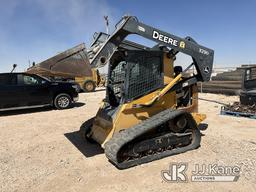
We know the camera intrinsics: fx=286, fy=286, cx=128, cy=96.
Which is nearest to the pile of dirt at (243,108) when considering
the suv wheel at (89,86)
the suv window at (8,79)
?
the suv window at (8,79)

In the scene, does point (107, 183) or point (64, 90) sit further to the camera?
point (64, 90)

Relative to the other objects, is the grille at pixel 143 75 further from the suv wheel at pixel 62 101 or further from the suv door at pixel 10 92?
the suv wheel at pixel 62 101

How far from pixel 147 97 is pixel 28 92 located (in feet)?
24.3

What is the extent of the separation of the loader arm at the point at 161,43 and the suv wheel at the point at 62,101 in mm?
7683

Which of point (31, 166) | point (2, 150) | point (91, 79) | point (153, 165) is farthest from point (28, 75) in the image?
point (91, 79)

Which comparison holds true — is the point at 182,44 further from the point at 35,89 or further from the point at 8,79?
the point at 8,79

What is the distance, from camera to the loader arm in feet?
18.5

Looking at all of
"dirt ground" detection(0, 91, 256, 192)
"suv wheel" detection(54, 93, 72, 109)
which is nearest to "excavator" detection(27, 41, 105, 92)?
"suv wheel" detection(54, 93, 72, 109)

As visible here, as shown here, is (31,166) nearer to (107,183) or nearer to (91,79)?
(107,183)

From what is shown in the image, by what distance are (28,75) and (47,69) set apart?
831 cm

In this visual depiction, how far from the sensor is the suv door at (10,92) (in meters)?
11.7

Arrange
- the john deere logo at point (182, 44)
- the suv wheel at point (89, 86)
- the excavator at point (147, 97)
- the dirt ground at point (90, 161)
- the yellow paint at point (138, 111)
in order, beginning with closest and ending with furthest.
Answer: the dirt ground at point (90, 161) < the excavator at point (147, 97) < the yellow paint at point (138, 111) < the john deere logo at point (182, 44) < the suv wheel at point (89, 86)

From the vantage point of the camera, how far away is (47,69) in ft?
66.7

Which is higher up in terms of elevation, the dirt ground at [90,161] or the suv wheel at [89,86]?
the suv wheel at [89,86]
